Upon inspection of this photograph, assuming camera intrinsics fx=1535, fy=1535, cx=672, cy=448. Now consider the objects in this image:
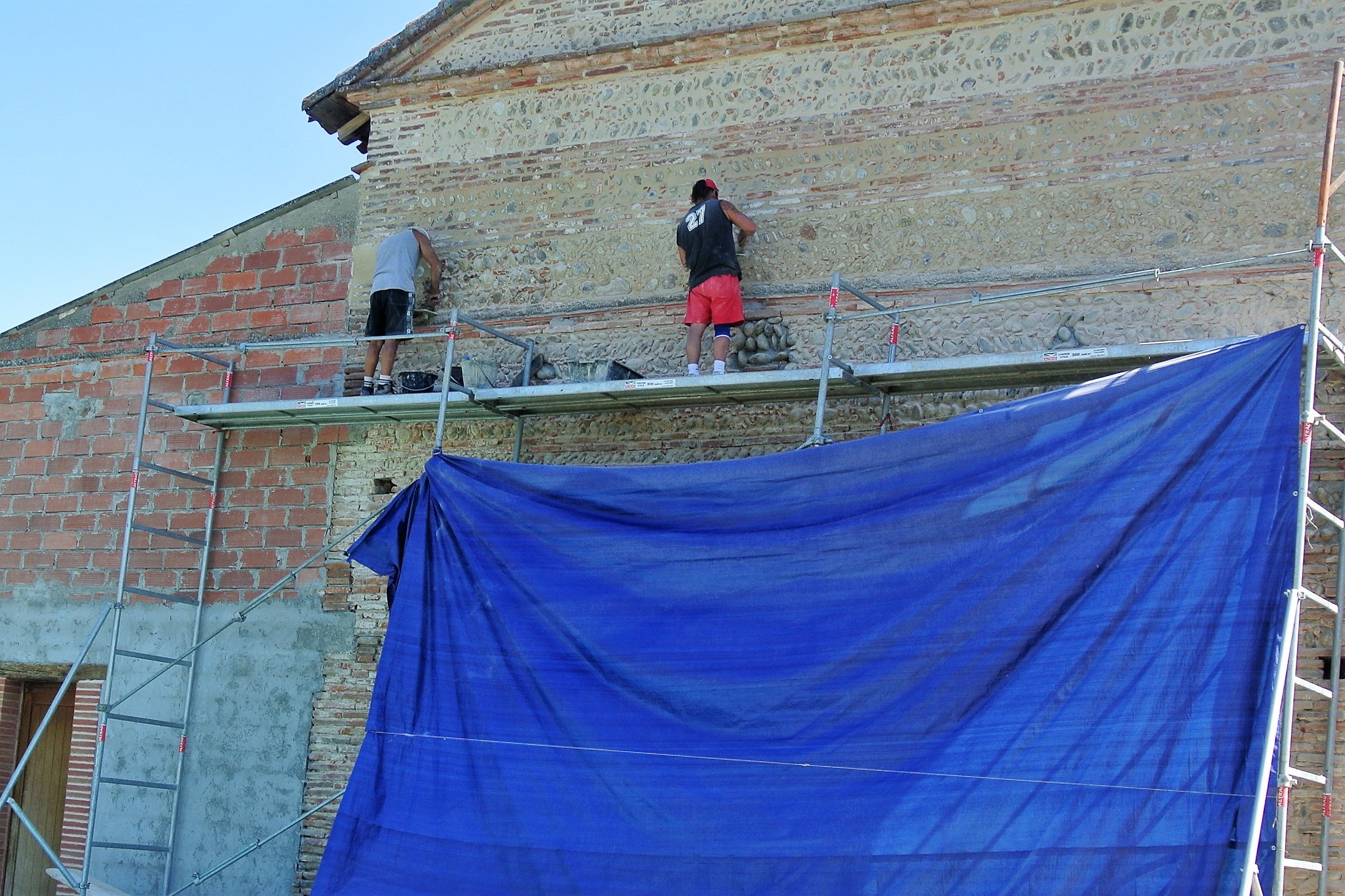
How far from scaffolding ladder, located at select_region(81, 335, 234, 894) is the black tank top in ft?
11.3

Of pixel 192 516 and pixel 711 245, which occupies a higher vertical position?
pixel 711 245

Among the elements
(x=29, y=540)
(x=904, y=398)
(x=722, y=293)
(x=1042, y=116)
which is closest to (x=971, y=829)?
(x=904, y=398)

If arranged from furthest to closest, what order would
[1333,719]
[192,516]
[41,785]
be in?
[41,785], [192,516], [1333,719]

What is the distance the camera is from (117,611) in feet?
30.6

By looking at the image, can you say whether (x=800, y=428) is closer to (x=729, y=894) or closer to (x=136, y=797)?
(x=729, y=894)

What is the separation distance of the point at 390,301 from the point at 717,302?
7.11 ft

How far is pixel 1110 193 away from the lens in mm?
8188

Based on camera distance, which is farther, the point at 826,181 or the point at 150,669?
the point at 150,669

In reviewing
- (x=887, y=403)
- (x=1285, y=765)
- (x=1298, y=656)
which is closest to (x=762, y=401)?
(x=887, y=403)

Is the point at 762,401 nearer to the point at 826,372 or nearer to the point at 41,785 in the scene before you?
the point at 826,372

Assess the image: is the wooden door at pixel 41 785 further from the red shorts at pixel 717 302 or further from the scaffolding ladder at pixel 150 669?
the red shorts at pixel 717 302

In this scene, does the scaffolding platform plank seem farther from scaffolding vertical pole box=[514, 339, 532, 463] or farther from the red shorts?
the red shorts

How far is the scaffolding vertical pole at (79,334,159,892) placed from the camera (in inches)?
357

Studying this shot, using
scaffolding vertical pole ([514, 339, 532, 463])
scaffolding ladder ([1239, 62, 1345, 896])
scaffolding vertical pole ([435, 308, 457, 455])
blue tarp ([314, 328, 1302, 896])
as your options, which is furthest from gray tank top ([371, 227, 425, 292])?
scaffolding ladder ([1239, 62, 1345, 896])
